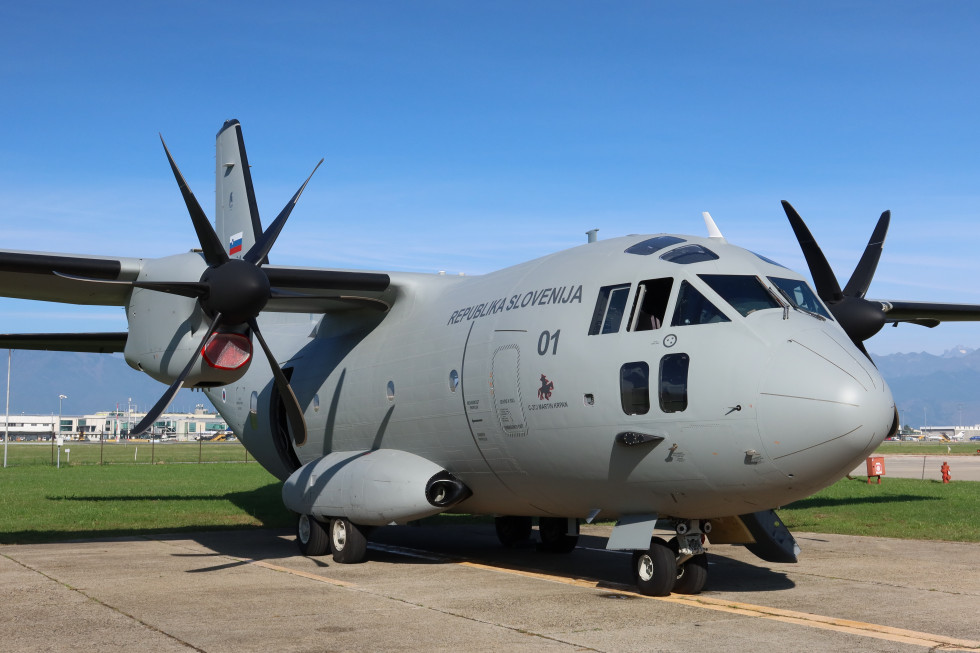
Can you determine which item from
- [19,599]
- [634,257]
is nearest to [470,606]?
[634,257]

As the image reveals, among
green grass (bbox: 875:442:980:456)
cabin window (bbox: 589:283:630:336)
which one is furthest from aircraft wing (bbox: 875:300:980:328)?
green grass (bbox: 875:442:980:456)

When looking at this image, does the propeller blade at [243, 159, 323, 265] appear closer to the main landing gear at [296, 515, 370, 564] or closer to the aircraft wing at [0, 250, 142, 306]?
the aircraft wing at [0, 250, 142, 306]

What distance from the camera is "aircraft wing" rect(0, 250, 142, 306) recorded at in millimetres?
12820

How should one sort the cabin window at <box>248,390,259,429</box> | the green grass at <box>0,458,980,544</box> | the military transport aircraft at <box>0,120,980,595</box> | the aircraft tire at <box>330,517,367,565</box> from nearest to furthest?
the military transport aircraft at <box>0,120,980,595</box> < the aircraft tire at <box>330,517,367,565</box> < the cabin window at <box>248,390,259,429</box> < the green grass at <box>0,458,980,544</box>

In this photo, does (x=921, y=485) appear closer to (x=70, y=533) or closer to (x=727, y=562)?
(x=727, y=562)

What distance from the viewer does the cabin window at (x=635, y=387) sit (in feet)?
32.0

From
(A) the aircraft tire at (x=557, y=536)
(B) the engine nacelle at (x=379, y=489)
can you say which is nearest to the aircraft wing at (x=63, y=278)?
(B) the engine nacelle at (x=379, y=489)

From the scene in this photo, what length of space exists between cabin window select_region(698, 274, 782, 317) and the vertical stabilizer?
10.7 metres

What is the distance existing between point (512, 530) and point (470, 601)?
5682mm

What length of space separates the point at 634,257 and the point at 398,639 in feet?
16.6

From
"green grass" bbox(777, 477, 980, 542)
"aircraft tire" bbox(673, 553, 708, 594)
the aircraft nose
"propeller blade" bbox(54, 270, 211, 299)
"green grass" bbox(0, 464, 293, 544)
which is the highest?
"propeller blade" bbox(54, 270, 211, 299)

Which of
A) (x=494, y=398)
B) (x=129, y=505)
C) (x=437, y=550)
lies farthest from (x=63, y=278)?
(x=129, y=505)

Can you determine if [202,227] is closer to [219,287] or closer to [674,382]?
[219,287]

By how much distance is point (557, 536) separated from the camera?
575 inches
